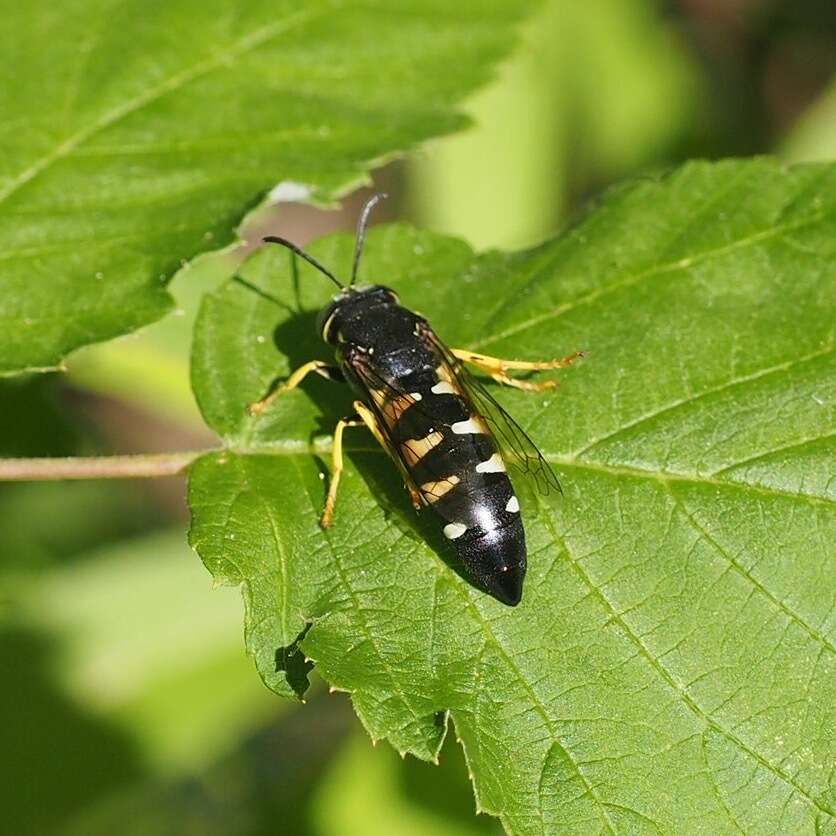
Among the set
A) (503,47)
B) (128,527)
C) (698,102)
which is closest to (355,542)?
(503,47)

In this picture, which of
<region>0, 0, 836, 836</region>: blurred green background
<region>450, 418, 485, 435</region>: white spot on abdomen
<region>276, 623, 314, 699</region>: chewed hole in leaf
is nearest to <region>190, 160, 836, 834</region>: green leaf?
<region>276, 623, 314, 699</region>: chewed hole in leaf

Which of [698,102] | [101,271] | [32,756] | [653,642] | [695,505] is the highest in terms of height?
[101,271]

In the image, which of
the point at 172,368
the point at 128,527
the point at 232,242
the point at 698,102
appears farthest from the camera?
the point at 698,102

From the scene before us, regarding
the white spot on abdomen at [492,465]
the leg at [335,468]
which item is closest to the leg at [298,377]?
the leg at [335,468]

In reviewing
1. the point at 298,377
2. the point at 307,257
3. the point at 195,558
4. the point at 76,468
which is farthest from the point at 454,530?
the point at 195,558

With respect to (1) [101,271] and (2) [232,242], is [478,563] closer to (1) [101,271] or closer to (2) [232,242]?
(2) [232,242]

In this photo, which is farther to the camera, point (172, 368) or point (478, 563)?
point (172, 368)

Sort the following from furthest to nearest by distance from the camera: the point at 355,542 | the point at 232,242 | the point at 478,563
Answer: the point at 232,242 < the point at 355,542 < the point at 478,563
